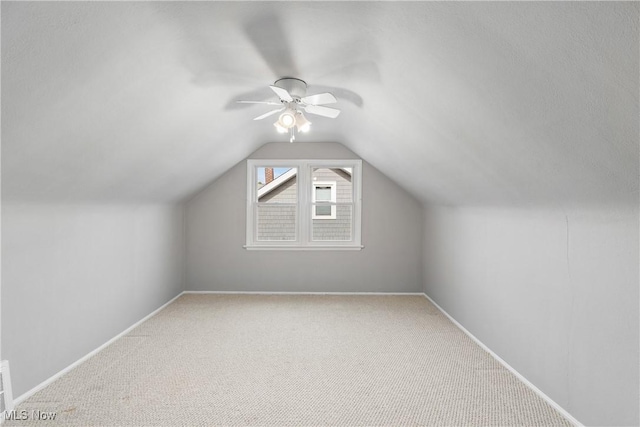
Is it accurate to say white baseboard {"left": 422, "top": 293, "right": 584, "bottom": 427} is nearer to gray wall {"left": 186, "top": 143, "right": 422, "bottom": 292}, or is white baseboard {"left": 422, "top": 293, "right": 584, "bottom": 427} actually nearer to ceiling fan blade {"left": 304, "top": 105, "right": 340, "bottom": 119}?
gray wall {"left": 186, "top": 143, "right": 422, "bottom": 292}

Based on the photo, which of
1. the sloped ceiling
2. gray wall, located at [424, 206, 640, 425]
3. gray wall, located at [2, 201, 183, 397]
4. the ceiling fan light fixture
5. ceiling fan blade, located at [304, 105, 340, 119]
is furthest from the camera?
ceiling fan blade, located at [304, 105, 340, 119]

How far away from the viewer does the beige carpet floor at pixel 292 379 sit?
204 centimetres

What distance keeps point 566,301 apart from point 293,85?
2319 millimetres

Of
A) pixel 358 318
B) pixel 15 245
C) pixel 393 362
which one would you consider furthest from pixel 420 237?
pixel 15 245

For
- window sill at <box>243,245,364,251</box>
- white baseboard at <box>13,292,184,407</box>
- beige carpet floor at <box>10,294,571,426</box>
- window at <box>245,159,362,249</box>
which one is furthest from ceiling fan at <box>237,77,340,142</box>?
window sill at <box>243,245,364,251</box>

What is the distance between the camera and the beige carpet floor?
2045 millimetres

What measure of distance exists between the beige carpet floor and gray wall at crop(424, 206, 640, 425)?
221mm

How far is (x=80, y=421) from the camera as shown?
1.98m

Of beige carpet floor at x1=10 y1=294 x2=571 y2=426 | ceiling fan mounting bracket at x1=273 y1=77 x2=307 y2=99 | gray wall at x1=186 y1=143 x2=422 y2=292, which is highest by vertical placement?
ceiling fan mounting bracket at x1=273 y1=77 x2=307 y2=99

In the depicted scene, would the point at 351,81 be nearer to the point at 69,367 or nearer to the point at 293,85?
the point at 293,85

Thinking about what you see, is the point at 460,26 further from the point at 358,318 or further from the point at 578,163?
the point at 358,318

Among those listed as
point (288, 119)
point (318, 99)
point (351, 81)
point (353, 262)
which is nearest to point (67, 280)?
point (288, 119)

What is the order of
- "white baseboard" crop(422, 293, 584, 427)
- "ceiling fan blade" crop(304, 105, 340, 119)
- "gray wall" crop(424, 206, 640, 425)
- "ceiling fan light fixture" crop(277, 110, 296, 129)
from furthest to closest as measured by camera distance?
"ceiling fan blade" crop(304, 105, 340, 119)
"ceiling fan light fixture" crop(277, 110, 296, 129)
"white baseboard" crop(422, 293, 584, 427)
"gray wall" crop(424, 206, 640, 425)

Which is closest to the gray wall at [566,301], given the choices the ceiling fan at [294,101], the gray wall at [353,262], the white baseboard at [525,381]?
the white baseboard at [525,381]
